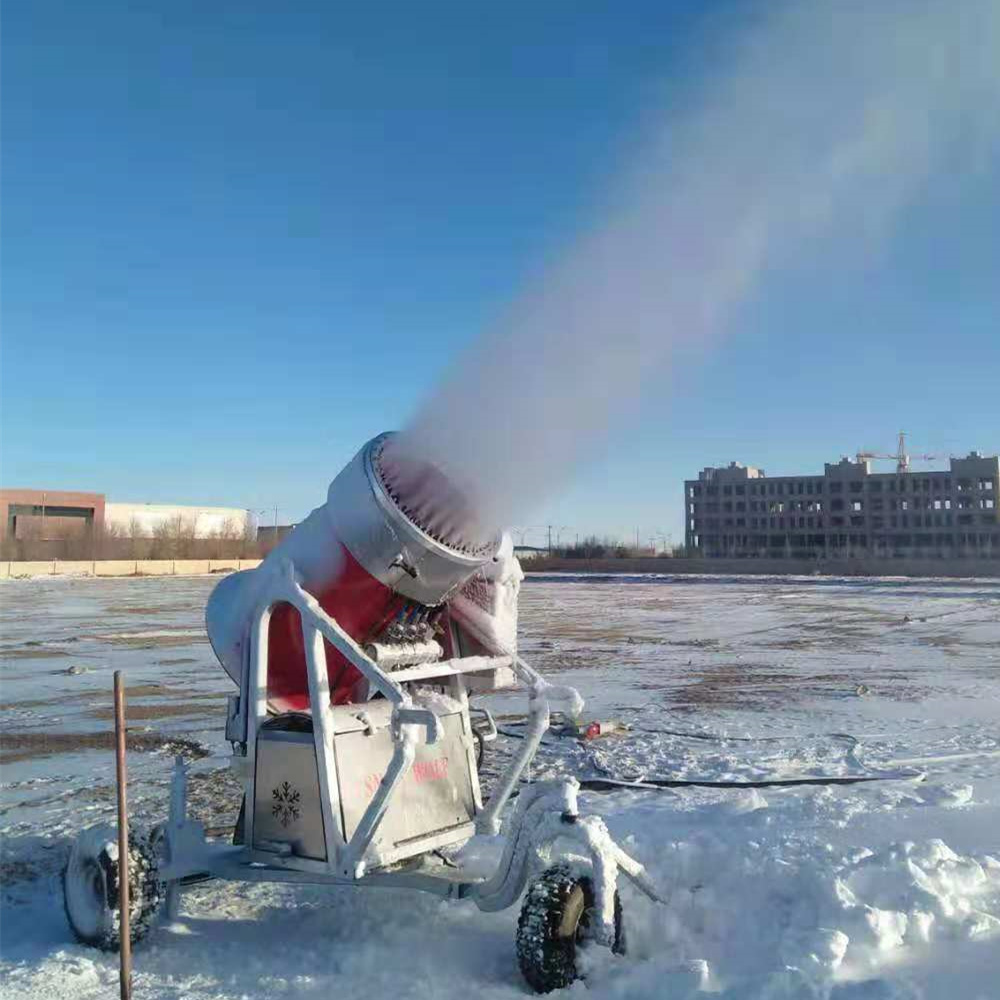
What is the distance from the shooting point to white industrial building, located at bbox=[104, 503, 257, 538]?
387 feet

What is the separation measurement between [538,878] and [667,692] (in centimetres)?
1203

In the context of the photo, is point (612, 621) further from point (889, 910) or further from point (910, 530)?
point (910, 530)

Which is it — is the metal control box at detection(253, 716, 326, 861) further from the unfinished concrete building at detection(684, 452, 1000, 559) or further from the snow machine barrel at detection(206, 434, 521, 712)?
the unfinished concrete building at detection(684, 452, 1000, 559)

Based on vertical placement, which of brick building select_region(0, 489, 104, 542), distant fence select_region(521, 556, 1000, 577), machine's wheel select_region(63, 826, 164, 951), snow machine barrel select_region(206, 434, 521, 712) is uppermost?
brick building select_region(0, 489, 104, 542)

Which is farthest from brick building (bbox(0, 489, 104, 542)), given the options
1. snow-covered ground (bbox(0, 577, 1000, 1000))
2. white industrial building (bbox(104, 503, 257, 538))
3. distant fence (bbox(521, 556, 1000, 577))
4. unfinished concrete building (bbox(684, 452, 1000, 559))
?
snow-covered ground (bbox(0, 577, 1000, 1000))

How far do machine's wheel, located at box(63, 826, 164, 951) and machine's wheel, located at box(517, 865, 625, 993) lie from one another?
94.3 inches

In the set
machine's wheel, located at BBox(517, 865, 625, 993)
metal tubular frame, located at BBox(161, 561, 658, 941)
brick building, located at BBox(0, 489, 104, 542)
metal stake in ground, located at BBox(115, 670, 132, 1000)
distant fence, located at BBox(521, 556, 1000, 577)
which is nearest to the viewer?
metal stake in ground, located at BBox(115, 670, 132, 1000)

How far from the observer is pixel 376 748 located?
234 inches

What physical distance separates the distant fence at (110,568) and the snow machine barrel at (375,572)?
70.4 metres

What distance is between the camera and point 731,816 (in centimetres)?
781

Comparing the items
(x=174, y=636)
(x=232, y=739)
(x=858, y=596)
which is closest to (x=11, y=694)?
(x=174, y=636)

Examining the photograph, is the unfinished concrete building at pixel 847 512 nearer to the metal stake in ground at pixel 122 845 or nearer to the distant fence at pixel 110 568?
the distant fence at pixel 110 568

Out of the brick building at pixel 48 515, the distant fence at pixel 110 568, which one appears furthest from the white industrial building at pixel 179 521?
the distant fence at pixel 110 568

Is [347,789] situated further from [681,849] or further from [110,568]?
[110,568]
